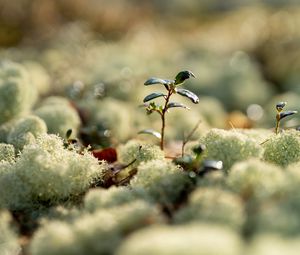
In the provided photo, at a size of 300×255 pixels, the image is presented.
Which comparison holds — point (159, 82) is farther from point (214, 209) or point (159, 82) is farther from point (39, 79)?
point (39, 79)

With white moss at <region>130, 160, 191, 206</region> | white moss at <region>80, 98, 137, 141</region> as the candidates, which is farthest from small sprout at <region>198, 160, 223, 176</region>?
white moss at <region>80, 98, 137, 141</region>

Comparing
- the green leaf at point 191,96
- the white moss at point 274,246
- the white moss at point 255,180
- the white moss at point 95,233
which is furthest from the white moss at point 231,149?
the white moss at point 274,246

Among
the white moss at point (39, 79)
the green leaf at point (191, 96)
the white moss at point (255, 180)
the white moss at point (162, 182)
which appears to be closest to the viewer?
the white moss at point (255, 180)

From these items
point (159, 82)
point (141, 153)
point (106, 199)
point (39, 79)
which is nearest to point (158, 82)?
point (159, 82)

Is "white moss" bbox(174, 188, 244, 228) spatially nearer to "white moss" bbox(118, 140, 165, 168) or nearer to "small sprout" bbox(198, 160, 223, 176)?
"small sprout" bbox(198, 160, 223, 176)

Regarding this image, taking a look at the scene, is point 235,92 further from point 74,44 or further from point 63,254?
point 63,254

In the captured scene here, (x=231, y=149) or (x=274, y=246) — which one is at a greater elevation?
(x=231, y=149)

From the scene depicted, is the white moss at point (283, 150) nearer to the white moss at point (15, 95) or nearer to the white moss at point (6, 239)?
the white moss at point (6, 239)
